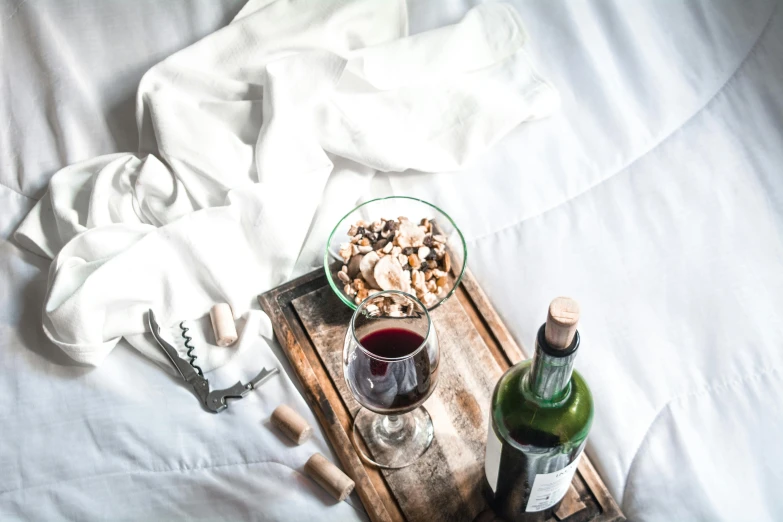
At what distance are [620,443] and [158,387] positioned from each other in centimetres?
60

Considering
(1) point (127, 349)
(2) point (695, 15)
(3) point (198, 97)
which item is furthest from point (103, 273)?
(2) point (695, 15)

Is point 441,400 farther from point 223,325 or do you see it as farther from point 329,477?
point 223,325

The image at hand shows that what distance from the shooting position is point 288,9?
1247 millimetres

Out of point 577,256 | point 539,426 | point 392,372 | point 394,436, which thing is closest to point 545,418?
point 539,426

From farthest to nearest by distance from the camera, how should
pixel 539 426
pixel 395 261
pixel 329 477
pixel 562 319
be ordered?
pixel 395 261
pixel 329 477
pixel 539 426
pixel 562 319

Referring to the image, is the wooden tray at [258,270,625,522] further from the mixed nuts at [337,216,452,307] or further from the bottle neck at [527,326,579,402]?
the bottle neck at [527,326,579,402]

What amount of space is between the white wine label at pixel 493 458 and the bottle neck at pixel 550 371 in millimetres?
76

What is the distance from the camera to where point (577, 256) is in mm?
1119

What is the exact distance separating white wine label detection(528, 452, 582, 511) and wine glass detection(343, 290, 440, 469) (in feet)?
0.49

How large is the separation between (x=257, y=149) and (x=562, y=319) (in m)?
0.65

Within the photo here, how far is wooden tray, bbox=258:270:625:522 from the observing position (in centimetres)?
90

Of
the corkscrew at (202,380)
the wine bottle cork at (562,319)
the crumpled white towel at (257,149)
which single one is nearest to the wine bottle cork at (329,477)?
the corkscrew at (202,380)

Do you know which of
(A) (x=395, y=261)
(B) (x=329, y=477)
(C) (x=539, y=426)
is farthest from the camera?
(A) (x=395, y=261)

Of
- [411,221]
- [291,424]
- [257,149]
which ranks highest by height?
[257,149]
